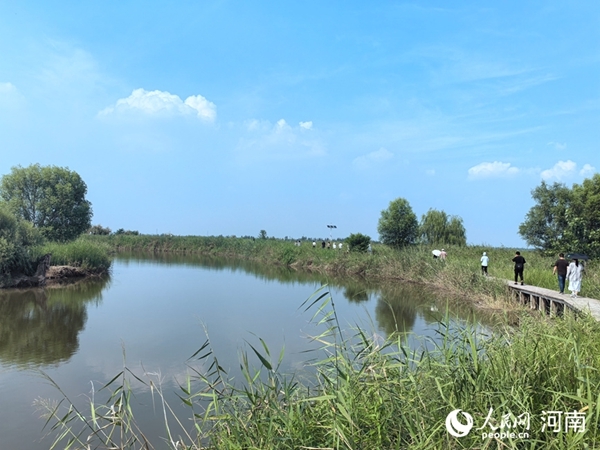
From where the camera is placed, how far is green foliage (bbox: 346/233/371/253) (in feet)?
82.2

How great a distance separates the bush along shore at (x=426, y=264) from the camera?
504 inches

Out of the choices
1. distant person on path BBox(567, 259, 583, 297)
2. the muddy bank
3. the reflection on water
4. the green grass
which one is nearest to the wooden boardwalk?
distant person on path BBox(567, 259, 583, 297)

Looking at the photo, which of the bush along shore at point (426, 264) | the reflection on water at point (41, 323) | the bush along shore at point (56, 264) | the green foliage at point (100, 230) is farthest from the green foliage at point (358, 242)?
the green foliage at point (100, 230)

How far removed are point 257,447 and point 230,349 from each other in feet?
14.5

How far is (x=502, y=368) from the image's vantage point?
2795 millimetres

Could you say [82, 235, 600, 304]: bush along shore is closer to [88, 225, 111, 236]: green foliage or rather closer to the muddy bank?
the muddy bank

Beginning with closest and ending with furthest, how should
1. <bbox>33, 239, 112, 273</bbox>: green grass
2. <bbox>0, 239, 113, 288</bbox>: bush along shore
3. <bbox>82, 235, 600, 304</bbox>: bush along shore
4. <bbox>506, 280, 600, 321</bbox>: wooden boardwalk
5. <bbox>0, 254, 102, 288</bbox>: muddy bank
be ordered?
<bbox>506, 280, 600, 321</bbox>: wooden boardwalk
<bbox>82, 235, 600, 304</bbox>: bush along shore
<bbox>0, 254, 102, 288</bbox>: muddy bank
<bbox>0, 239, 113, 288</bbox>: bush along shore
<bbox>33, 239, 112, 273</bbox>: green grass

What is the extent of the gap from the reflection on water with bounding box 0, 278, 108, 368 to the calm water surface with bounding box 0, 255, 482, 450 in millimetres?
18

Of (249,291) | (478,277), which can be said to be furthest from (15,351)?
(478,277)

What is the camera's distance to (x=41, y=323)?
8781 mm

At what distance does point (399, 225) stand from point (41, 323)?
21295 mm

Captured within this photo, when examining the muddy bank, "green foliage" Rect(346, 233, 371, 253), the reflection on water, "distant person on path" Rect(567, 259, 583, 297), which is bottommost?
the reflection on water

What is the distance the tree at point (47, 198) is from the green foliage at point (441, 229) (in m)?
22.1

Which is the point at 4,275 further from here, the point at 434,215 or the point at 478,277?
the point at 434,215
